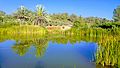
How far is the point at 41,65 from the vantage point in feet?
38.5

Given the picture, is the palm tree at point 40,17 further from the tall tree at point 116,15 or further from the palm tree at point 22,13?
the tall tree at point 116,15

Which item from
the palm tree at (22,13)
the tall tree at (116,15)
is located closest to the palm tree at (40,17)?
the palm tree at (22,13)

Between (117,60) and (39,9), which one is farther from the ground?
(39,9)

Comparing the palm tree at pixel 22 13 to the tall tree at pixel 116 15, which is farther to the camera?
the tall tree at pixel 116 15

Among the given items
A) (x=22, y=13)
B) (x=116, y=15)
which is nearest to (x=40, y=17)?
(x=22, y=13)

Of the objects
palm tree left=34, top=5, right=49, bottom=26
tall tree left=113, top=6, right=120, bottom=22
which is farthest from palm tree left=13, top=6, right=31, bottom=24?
tall tree left=113, top=6, right=120, bottom=22

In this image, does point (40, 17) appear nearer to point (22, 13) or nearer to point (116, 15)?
point (22, 13)

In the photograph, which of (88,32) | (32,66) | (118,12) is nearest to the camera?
(32,66)

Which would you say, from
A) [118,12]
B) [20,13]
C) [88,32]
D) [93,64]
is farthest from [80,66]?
[118,12]

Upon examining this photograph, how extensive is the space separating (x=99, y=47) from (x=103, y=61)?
64cm

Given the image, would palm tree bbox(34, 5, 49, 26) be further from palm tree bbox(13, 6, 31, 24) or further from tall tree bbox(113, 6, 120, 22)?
tall tree bbox(113, 6, 120, 22)

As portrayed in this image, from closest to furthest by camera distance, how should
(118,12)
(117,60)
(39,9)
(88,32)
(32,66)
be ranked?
(117,60)
(32,66)
(88,32)
(39,9)
(118,12)

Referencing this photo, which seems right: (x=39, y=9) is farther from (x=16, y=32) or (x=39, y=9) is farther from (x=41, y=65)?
(x=41, y=65)

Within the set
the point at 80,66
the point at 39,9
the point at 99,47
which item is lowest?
the point at 80,66
